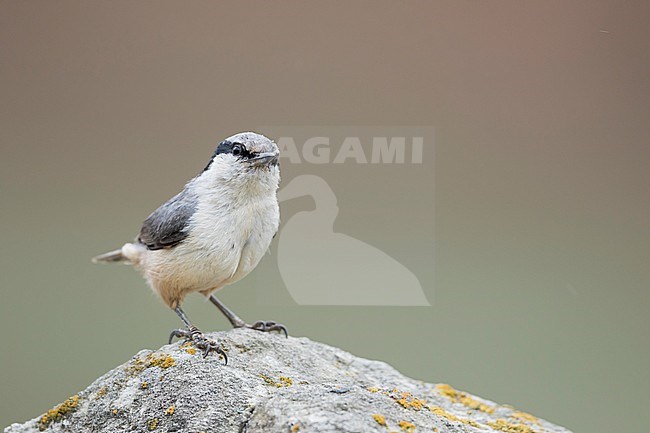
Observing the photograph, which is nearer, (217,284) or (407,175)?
(217,284)

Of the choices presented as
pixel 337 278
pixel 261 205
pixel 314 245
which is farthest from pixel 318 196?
pixel 261 205

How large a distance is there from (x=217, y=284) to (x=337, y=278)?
119cm

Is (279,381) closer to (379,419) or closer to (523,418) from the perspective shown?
(379,419)

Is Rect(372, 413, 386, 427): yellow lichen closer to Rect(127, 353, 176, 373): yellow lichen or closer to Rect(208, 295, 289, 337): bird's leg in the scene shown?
Rect(127, 353, 176, 373): yellow lichen

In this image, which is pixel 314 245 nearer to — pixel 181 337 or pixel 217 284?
pixel 217 284

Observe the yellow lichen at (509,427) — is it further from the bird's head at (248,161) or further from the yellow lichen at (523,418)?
the bird's head at (248,161)

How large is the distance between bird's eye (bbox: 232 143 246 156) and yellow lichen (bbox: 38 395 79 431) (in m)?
1.04

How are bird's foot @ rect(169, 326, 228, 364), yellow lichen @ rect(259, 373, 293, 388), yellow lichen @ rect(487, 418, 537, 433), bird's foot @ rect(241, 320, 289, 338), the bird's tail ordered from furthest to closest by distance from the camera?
the bird's tail → bird's foot @ rect(241, 320, 289, 338) → yellow lichen @ rect(487, 418, 537, 433) → bird's foot @ rect(169, 326, 228, 364) → yellow lichen @ rect(259, 373, 293, 388)

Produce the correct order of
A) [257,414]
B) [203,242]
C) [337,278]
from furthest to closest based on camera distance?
[337,278], [203,242], [257,414]

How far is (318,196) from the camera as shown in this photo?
374 cm

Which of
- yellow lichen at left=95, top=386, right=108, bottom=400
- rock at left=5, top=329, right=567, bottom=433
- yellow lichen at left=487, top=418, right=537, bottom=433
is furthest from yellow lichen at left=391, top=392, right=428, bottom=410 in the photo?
yellow lichen at left=95, top=386, right=108, bottom=400

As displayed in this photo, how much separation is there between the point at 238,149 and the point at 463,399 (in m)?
1.35

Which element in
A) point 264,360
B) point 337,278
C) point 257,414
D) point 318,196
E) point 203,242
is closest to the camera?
point 257,414

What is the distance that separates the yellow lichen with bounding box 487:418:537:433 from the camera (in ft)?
8.34
